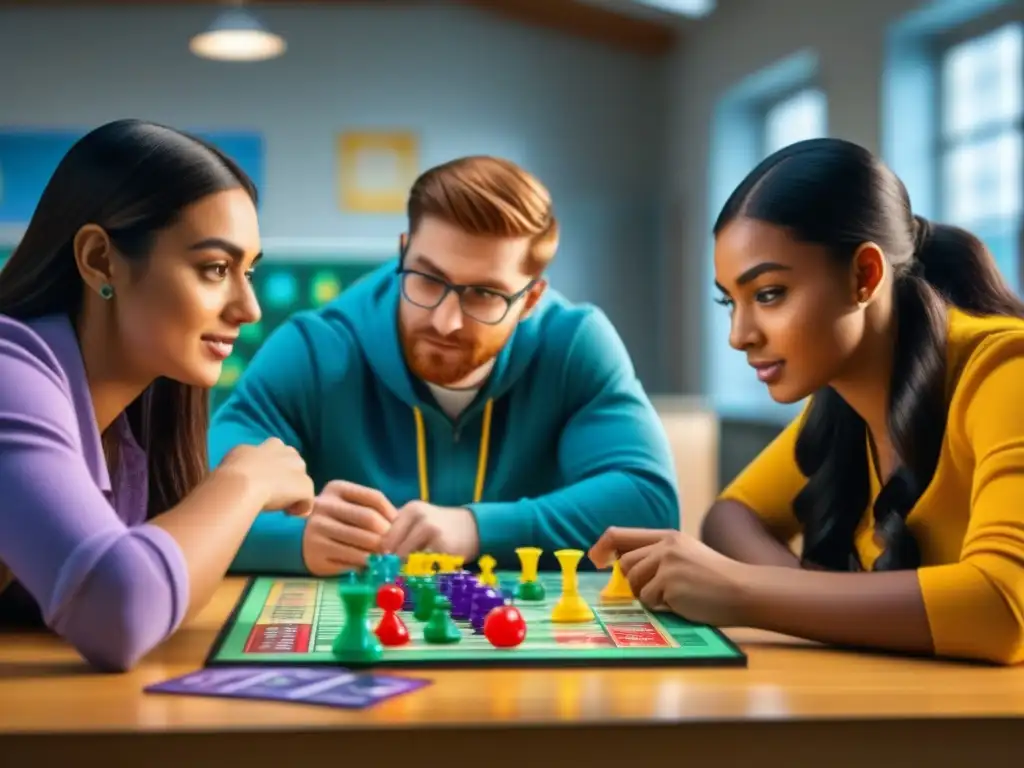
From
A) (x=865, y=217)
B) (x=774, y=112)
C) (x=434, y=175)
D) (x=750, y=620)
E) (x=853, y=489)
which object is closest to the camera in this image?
(x=750, y=620)

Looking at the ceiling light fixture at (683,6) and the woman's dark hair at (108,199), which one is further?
the ceiling light fixture at (683,6)

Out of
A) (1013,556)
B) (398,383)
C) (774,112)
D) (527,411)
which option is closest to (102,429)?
(398,383)

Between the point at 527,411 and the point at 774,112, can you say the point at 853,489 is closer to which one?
the point at 527,411

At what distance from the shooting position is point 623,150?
9773mm

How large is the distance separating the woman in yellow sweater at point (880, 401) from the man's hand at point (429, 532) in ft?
0.98

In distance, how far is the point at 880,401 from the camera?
1550 mm

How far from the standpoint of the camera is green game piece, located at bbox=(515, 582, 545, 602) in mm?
1578

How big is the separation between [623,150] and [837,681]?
348 inches

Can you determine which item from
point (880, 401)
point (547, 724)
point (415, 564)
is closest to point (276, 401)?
point (415, 564)

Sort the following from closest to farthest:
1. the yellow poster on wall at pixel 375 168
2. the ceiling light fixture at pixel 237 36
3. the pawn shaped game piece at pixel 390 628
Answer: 1. the pawn shaped game piece at pixel 390 628
2. the ceiling light fixture at pixel 237 36
3. the yellow poster on wall at pixel 375 168

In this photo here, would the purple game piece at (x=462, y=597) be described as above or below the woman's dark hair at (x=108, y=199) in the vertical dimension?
below

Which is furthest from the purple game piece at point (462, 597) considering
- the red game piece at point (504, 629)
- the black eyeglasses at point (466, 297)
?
the black eyeglasses at point (466, 297)

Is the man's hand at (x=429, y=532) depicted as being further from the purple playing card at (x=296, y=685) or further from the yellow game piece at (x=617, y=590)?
the purple playing card at (x=296, y=685)

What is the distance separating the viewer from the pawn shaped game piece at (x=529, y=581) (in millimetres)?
1579
